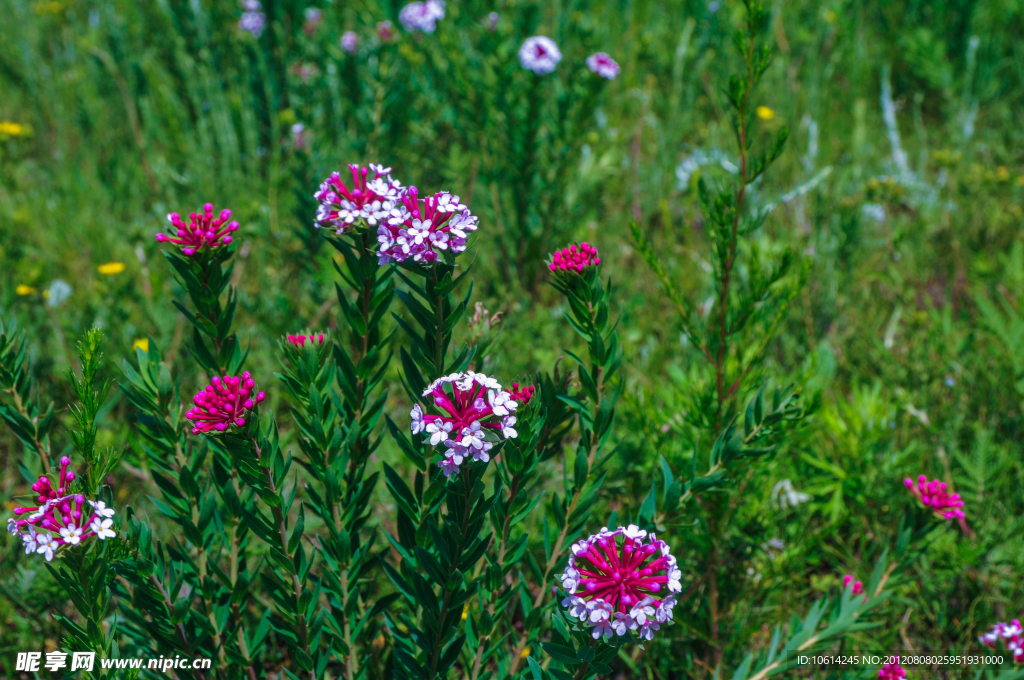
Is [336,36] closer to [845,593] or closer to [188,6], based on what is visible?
Answer: [188,6]

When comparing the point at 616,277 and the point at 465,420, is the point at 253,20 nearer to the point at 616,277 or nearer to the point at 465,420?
the point at 616,277

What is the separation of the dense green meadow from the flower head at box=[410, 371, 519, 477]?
16 cm

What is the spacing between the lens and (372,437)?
2.65 meters

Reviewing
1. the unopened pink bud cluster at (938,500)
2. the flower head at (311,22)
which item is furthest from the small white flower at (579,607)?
the flower head at (311,22)

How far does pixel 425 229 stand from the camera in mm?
1175

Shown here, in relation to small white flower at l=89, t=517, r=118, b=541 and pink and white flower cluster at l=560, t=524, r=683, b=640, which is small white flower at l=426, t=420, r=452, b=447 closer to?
pink and white flower cluster at l=560, t=524, r=683, b=640

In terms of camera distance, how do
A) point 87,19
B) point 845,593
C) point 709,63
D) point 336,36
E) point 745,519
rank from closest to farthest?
point 845,593, point 745,519, point 336,36, point 709,63, point 87,19

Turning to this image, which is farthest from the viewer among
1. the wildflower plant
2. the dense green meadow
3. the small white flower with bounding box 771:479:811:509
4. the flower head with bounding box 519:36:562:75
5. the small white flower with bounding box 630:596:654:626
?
the wildflower plant

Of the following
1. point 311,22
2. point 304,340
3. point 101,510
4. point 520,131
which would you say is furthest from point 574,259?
point 311,22

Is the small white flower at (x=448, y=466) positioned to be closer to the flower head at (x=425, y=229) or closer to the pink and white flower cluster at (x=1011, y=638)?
the flower head at (x=425, y=229)

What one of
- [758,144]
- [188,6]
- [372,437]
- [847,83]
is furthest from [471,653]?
[847,83]

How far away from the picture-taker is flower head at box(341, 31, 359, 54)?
409 cm

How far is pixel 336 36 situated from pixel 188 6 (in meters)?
0.94

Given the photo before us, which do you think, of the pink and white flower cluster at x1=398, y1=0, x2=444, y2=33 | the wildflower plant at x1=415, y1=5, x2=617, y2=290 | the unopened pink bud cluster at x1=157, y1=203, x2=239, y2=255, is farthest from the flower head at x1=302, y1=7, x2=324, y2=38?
the unopened pink bud cluster at x1=157, y1=203, x2=239, y2=255
